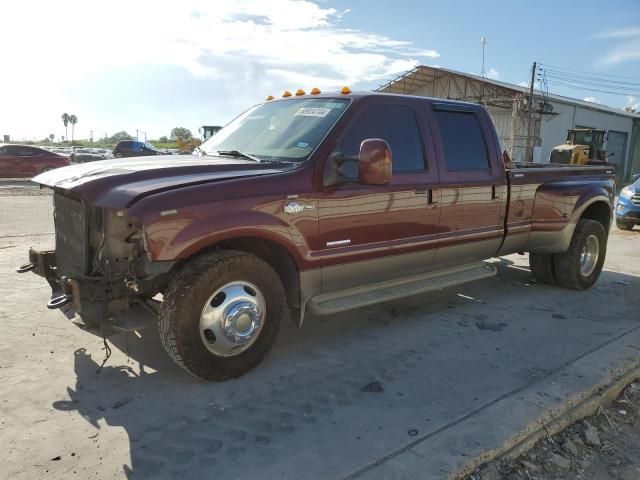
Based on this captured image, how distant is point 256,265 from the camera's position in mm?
3525

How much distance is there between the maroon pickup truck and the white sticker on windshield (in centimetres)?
2

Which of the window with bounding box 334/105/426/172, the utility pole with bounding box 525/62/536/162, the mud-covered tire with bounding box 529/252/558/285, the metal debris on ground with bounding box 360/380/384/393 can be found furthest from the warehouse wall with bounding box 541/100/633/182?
the metal debris on ground with bounding box 360/380/384/393

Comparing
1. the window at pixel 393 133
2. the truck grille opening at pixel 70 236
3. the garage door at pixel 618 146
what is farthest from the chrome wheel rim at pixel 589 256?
the garage door at pixel 618 146

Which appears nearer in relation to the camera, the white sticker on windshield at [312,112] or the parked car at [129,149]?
the white sticker on windshield at [312,112]

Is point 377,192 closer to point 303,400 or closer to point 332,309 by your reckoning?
point 332,309

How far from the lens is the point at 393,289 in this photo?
443cm

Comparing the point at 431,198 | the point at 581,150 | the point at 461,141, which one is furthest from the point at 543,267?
the point at 581,150

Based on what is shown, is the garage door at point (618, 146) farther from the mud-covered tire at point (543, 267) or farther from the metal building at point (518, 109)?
the mud-covered tire at point (543, 267)

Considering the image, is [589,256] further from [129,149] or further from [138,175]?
[129,149]

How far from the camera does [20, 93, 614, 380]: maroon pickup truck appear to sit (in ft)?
10.7

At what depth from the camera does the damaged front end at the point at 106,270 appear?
322 cm

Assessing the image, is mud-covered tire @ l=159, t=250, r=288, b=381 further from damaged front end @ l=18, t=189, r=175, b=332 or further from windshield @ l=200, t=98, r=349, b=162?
windshield @ l=200, t=98, r=349, b=162

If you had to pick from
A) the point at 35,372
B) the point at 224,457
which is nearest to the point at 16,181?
the point at 35,372

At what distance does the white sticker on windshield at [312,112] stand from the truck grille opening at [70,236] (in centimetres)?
184
